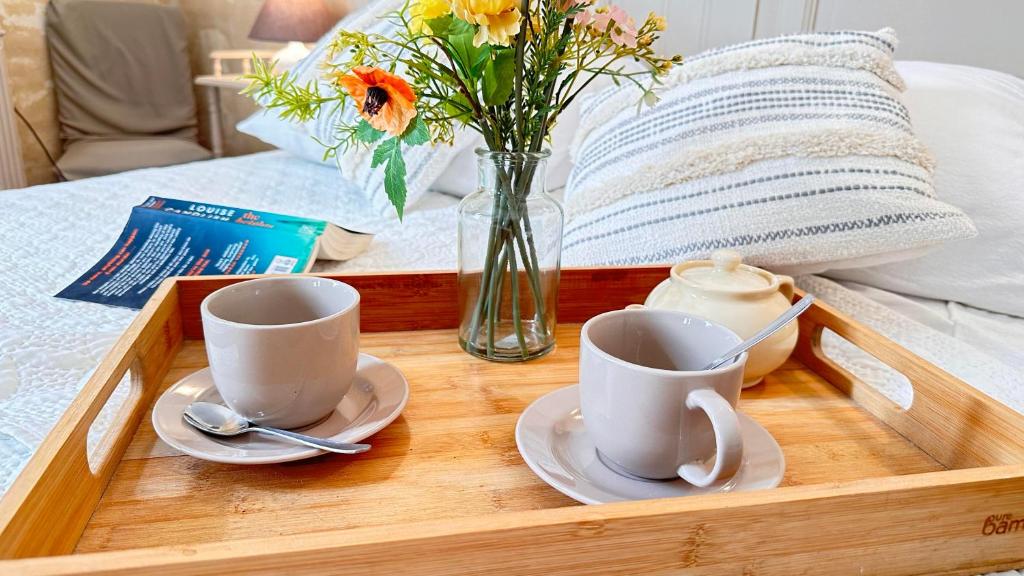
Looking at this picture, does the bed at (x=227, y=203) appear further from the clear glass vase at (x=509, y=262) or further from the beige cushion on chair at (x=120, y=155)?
the beige cushion on chair at (x=120, y=155)

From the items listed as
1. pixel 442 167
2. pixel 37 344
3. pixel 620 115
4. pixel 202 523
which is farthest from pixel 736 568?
pixel 442 167

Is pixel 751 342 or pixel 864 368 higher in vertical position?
pixel 751 342

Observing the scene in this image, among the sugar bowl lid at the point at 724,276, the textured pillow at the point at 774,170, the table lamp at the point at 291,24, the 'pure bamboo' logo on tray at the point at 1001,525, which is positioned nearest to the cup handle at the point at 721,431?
the 'pure bamboo' logo on tray at the point at 1001,525

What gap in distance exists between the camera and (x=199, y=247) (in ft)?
3.51

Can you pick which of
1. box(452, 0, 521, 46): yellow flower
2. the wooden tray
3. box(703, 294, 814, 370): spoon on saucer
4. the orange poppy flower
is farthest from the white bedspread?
box(452, 0, 521, 46): yellow flower

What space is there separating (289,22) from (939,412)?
2616mm

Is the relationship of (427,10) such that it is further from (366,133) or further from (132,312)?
(132,312)

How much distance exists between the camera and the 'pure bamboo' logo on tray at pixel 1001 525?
462 millimetres

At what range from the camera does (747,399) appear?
0.69 metres

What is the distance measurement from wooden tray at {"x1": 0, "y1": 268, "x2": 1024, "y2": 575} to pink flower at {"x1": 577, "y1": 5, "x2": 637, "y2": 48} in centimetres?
32

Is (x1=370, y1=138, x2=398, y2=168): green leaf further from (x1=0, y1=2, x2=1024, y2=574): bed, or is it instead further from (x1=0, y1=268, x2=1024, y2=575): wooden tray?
(x1=0, y1=2, x2=1024, y2=574): bed

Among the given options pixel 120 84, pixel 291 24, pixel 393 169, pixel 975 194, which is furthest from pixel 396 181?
pixel 120 84

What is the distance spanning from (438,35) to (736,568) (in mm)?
450

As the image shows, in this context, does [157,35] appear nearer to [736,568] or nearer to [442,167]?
[442,167]
